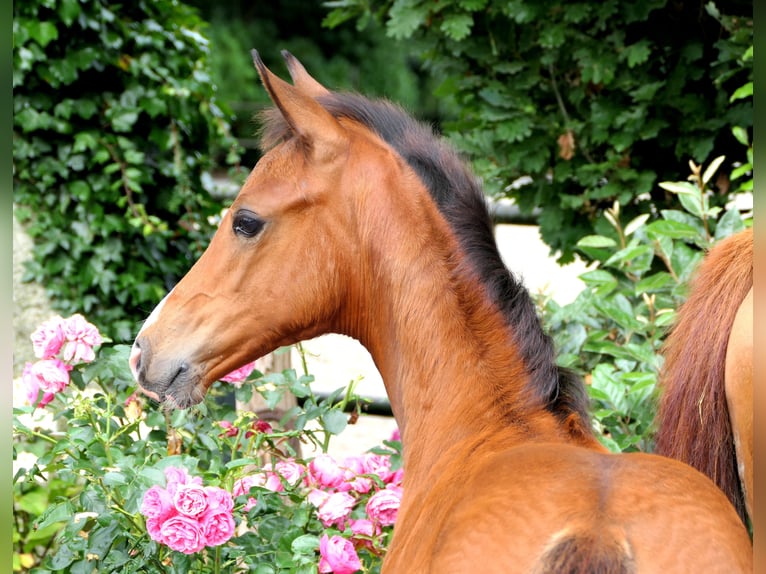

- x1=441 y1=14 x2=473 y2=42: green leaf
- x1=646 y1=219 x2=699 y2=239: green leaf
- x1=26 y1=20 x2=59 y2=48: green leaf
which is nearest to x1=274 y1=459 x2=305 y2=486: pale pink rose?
x1=646 y1=219 x2=699 y2=239: green leaf

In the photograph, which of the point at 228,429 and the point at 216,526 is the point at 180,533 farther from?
the point at 228,429

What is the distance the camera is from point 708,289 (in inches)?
76.2

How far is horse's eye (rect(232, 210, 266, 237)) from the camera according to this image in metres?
1.88

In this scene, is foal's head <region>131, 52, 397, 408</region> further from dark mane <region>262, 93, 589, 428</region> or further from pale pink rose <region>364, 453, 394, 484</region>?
pale pink rose <region>364, 453, 394, 484</region>

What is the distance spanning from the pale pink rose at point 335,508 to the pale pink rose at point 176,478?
350 millimetres

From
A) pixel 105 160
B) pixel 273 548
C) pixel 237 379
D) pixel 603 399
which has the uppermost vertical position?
pixel 105 160

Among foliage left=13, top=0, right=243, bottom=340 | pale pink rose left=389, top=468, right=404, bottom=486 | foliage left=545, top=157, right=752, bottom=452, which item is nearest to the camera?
pale pink rose left=389, top=468, right=404, bottom=486

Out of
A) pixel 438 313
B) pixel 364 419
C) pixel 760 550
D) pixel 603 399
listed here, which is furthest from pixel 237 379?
pixel 364 419

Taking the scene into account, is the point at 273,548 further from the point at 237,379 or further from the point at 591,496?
the point at 591,496

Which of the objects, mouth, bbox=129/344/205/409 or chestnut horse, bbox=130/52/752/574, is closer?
chestnut horse, bbox=130/52/752/574

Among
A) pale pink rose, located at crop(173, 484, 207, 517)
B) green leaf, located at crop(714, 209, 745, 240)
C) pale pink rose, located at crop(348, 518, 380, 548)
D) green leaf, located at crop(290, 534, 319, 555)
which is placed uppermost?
green leaf, located at crop(714, 209, 745, 240)

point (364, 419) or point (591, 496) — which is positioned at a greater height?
point (591, 496)

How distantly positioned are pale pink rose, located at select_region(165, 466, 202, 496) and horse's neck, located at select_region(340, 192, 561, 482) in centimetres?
47

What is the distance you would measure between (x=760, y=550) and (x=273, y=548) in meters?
1.70
